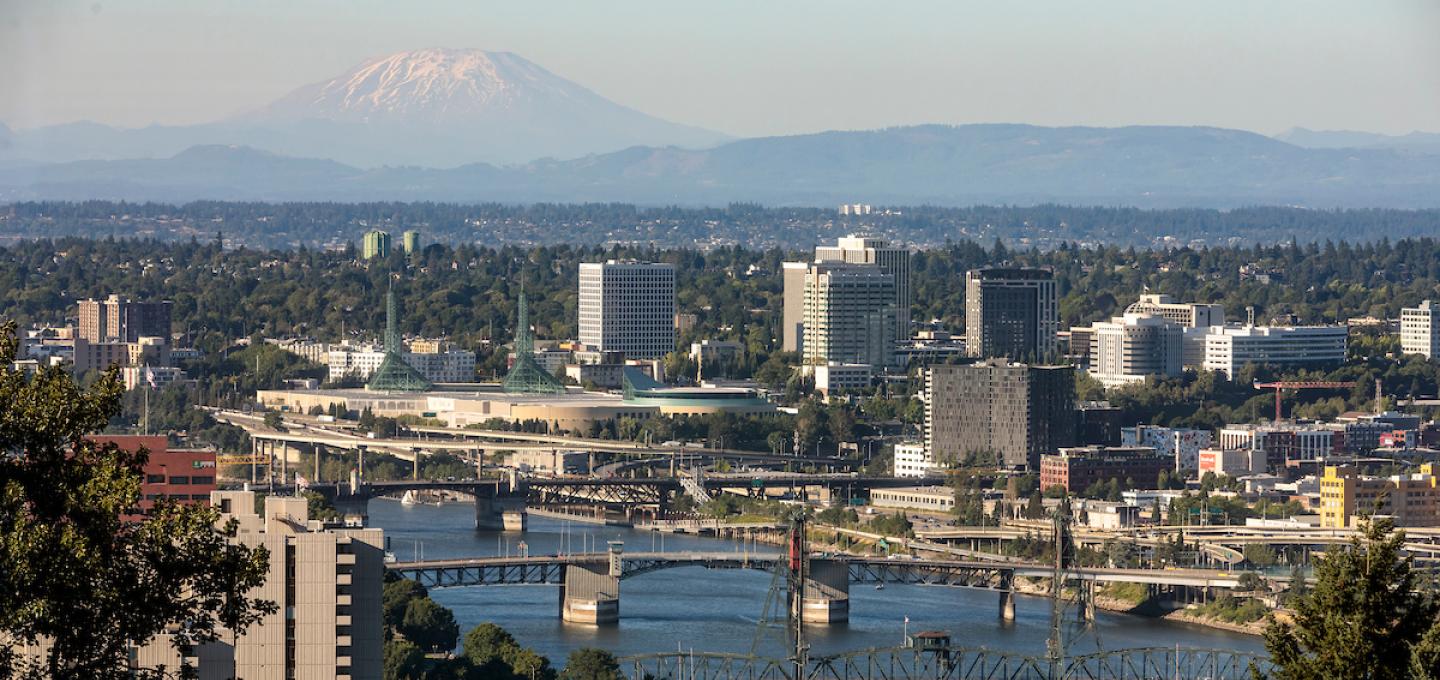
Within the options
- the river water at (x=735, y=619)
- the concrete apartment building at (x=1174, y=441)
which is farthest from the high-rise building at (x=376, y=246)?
the river water at (x=735, y=619)

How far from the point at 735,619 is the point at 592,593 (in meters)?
1.26

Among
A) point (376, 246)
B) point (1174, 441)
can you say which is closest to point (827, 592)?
point (1174, 441)

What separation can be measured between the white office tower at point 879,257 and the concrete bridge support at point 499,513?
2312 centimetres

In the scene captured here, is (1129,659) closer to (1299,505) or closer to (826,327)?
(1299,505)

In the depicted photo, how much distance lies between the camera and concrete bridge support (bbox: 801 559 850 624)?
2430cm

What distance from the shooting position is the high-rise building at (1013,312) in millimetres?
52469

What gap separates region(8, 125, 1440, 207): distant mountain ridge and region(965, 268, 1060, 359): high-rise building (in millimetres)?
85342

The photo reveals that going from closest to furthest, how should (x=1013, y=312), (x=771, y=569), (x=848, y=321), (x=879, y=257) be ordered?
1. (x=771, y=569)
2. (x=848, y=321)
3. (x=1013, y=312)
4. (x=879, y=257)

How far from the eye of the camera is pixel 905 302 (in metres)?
56.9

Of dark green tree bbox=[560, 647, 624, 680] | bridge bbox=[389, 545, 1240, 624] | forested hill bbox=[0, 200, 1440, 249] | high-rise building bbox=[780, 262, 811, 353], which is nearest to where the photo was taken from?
dark green tree bbox=[560, 647, 624, 680]

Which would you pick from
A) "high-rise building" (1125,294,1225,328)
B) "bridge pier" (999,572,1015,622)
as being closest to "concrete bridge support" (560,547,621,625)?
"bridge pier" (999,572,1015,622)

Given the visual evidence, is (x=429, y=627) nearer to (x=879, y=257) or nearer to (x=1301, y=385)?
(x=1301, y=385)

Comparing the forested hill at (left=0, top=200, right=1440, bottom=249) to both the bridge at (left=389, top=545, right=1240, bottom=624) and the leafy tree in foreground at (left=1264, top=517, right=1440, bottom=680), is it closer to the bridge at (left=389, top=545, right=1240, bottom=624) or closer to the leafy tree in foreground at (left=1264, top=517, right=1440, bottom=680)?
the bridge at (left=389, top=545, right=1240, bottom=624)

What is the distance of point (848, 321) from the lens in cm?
5100
